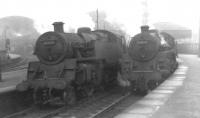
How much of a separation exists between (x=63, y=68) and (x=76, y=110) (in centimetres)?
183

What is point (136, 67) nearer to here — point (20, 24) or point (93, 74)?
point (93, 74)

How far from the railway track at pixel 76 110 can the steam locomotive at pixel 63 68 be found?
359 mm

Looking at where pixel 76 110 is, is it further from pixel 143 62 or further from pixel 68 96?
pixel 143 62

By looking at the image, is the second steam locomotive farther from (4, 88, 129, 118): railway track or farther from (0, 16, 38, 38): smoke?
(0, 16, 38, 38): smoke

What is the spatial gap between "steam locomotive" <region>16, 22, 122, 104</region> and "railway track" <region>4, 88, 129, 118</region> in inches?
14.1

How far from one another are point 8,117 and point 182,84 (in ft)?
30.0

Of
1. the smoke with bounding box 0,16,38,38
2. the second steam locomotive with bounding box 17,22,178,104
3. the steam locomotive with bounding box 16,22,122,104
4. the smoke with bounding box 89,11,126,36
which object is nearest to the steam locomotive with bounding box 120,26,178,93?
the second steam locomotive with bounding box 17,22,178,104

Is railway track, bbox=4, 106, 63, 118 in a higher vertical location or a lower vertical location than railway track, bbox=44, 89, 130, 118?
lower

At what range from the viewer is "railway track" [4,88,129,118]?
40.4ft

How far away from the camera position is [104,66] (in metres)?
16.4

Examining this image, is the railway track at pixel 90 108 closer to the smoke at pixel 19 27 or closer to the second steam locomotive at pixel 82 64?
the second steam locomotive at pixel 82 64

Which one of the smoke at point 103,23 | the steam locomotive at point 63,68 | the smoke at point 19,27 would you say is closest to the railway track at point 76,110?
the steam locomotive at point 63,68

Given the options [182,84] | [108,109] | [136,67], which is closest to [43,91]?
[108,109]

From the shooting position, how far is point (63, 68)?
13.7 meters
